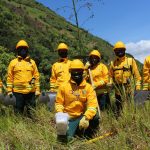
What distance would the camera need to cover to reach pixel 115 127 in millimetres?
7355

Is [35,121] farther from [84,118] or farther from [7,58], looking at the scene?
[7,58]

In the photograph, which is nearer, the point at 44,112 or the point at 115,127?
the point at 115,127

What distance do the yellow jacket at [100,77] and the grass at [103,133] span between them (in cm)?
161

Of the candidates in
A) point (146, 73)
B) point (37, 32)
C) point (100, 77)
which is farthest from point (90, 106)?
point (37, 32)

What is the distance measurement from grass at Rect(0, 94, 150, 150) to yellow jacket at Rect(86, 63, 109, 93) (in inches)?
63.5

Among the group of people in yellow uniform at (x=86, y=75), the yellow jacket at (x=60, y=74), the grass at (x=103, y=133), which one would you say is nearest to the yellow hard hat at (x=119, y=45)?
the group of people in yellow uniform at (x=86, y=75)

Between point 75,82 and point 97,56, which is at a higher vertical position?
point 97,56

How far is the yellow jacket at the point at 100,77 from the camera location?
9.84 m

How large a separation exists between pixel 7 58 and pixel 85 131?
1177cm

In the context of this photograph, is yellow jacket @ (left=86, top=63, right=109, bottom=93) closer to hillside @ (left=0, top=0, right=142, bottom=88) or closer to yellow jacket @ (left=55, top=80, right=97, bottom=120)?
yellow jacket @ (left=55, top=80, right=97, bottom=120)

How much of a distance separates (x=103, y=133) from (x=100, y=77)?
249cm

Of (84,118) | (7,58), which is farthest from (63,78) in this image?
(7,58)

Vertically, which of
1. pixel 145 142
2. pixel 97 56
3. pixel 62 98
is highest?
pixel 97 56

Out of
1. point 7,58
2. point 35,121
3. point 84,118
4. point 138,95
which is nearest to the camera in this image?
point 84,118
